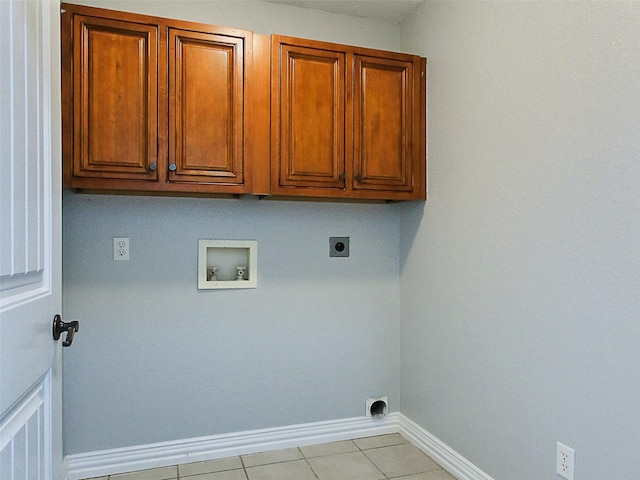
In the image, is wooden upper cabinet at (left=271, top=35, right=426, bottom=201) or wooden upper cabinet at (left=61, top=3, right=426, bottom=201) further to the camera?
wooden upper cabinet at (left=271, top=35, right=426, bottom=201)

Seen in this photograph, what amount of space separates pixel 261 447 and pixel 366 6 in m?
2.46

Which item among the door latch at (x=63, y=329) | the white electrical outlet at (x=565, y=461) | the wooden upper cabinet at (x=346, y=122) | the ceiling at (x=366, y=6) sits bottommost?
the white electrical outlet at (x=565, y=461)

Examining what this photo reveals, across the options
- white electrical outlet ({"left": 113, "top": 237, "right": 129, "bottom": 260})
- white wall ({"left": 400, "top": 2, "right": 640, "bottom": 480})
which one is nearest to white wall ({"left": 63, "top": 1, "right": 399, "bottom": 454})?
white electrical outlet ({"left": 113, "top": 237, "right": 129, "bottom": 260})

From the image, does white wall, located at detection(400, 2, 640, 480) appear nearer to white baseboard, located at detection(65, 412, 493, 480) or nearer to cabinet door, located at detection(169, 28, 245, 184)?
white baseboard, located at detection(65, 412, 493, 480)

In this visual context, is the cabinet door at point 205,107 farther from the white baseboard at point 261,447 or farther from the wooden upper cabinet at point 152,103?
the white baseboard at point 261,447

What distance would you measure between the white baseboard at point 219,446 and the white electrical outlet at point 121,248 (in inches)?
37.3

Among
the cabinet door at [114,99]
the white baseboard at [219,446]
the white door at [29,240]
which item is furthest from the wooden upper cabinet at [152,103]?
the white baseboard at [219,446]

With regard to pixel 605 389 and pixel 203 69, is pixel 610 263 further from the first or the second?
pixel 203 69

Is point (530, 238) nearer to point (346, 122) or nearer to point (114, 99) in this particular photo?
point (346, 122)

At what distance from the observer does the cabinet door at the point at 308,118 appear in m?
2.20

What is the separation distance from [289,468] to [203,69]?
1954mm

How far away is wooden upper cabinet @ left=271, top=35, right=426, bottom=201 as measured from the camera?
221cm

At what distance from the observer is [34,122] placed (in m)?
1.07

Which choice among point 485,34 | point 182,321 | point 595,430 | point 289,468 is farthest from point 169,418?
point 485,34
